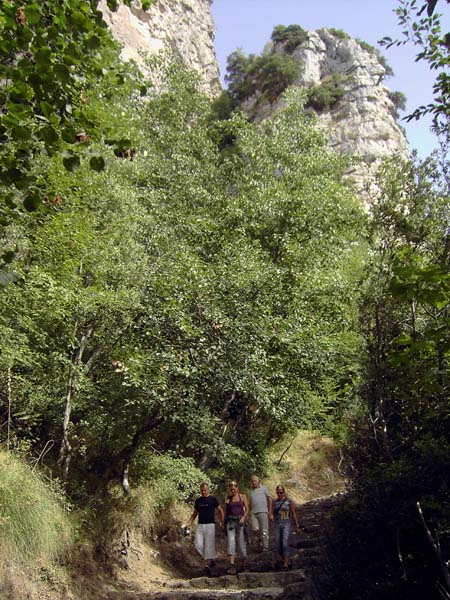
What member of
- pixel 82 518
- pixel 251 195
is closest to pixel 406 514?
pixel 82 518

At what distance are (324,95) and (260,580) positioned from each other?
3655cm

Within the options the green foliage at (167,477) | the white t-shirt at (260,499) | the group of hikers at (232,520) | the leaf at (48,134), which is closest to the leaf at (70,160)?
the leaf at (48,134)

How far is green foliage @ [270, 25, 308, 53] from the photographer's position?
142 ft

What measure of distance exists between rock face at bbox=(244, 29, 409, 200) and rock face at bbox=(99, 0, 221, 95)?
628 centimetres

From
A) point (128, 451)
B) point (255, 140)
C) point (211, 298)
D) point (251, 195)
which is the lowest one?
point (128, 451)

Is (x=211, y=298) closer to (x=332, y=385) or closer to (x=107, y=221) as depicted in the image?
(x=107, y=221)

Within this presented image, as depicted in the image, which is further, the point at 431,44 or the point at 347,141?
the point at 347,141

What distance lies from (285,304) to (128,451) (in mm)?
4573

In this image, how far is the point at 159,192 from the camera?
16000 mm

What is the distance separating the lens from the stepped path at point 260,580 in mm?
6465

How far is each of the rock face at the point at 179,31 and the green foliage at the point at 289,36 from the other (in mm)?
6078

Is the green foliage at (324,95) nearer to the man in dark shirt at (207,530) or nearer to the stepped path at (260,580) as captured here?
the stepped path at (260,580)

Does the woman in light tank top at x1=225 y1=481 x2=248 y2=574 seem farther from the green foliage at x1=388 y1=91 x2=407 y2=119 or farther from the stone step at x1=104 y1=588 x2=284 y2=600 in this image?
the green foliage at x1=388 y1=91 x2=407 y2=119

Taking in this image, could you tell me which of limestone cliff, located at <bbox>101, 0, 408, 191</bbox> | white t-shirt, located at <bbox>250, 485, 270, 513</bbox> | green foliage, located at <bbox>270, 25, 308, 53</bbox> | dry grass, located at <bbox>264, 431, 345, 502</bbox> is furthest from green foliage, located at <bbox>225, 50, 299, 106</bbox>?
white t-shirt, located at <bbox>250, 485, 270, 513</bbox>
